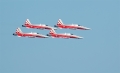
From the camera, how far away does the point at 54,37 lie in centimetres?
19912

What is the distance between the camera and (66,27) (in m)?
199

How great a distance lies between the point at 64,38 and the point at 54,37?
2.19 m

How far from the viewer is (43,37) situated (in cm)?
19975

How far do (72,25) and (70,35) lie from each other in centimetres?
223

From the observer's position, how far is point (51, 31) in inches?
7830

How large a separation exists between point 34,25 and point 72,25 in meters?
8.29

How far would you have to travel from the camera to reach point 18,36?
656 ft

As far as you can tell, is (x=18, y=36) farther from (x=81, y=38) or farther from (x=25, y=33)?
(x=81, y=38)

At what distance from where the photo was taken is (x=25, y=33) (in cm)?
19938

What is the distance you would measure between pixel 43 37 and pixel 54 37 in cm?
249

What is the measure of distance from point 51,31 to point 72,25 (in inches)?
191

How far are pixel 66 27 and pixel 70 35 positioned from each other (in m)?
2.14

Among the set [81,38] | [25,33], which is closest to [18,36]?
[25,33]

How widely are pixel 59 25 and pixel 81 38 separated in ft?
18.3
